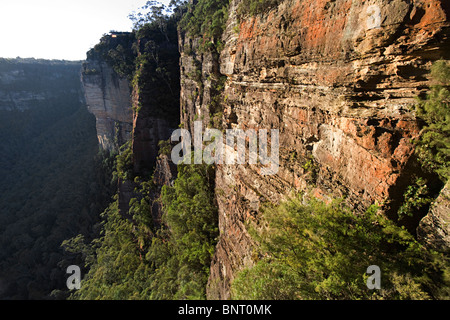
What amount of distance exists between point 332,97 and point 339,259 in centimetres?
500

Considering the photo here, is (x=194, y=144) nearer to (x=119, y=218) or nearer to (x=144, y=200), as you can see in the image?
(x=144, y=200)

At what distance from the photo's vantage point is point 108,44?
4122 centimetres

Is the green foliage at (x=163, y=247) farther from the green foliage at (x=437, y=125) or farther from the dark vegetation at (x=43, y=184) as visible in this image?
the green foliage at (x=437, y=125)

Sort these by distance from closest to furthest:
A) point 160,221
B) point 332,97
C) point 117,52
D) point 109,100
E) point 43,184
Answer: point 332,97, point 160,221, point 117,52, point 109,100, point 43,184

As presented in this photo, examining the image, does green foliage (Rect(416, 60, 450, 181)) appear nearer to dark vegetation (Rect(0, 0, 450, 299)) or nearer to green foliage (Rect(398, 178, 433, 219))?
dark vegetation (Rect(0, 0, 450, 299))

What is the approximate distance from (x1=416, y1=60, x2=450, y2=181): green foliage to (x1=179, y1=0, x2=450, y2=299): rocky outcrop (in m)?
0.26

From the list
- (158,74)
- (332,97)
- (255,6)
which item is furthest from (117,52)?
(332,97)

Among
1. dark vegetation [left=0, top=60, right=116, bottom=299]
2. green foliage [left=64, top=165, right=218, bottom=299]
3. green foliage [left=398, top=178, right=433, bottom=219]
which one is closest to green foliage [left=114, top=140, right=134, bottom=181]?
green foliage [left=64, top=165, right=218, bottom=299]

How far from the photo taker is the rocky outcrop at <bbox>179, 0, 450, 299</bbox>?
5426 mm

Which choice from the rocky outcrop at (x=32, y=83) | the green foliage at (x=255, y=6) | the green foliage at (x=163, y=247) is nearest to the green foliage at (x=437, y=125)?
the green foliage at (x=255, y=6)

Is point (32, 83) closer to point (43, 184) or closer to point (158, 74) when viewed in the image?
point (43, 184)

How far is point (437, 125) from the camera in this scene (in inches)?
190

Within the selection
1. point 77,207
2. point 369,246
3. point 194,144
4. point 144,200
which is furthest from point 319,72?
point 77,207

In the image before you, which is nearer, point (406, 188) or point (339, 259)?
point (406, 188)
